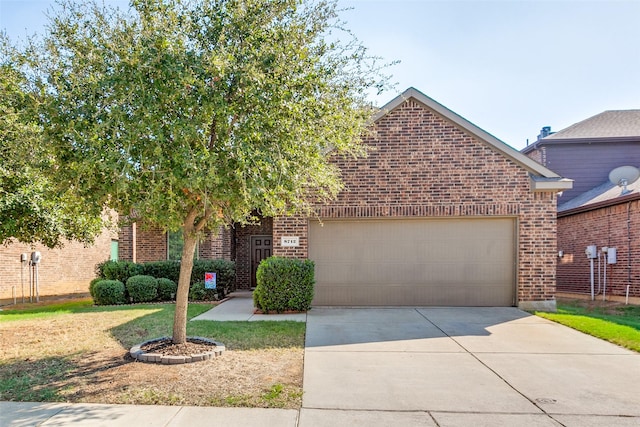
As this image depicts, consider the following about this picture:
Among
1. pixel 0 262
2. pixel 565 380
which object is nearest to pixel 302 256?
pixel 565 380

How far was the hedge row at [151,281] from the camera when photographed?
11875 millimetres

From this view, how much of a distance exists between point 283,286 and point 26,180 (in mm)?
6027

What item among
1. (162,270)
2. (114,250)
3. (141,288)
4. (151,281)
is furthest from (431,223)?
(114,250)

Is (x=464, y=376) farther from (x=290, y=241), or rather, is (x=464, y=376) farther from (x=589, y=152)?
(x=589, y=152)

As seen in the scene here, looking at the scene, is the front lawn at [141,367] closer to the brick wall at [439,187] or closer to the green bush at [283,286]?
the green bush at [283,286]

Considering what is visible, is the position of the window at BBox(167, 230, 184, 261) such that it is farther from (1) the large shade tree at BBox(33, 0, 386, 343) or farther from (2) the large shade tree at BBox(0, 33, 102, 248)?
(1) the large shade tree at BBox(33, 0, 386, 343)

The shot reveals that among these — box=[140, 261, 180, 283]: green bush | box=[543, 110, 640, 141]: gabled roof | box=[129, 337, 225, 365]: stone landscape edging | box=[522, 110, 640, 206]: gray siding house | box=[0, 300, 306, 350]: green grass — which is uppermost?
box=[543, 110, 640, 141]: gabled roof

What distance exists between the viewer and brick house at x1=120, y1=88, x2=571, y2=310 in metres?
10.2

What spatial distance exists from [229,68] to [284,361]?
3.88 metres

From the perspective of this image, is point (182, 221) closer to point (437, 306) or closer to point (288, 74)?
point (288, 74)

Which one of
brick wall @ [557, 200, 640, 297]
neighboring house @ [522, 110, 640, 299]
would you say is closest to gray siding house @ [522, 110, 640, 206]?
neighboring house @ [522, 110, 640, 299]

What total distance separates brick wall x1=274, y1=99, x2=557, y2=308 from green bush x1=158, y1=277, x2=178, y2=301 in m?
4.10

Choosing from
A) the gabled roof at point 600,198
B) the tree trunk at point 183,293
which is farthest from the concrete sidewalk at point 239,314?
the gabled roof at point 600,198

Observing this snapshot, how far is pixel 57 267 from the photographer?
1705 cm
